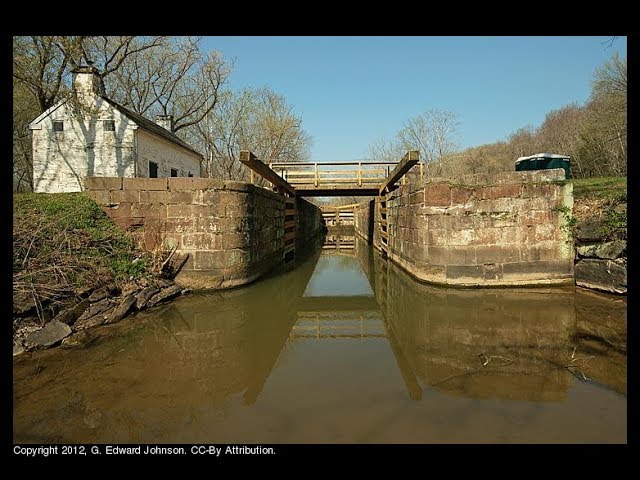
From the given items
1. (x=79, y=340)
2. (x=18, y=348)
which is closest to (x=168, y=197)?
(x=79, y=340)

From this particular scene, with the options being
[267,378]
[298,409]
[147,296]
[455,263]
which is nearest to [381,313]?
[455,263]

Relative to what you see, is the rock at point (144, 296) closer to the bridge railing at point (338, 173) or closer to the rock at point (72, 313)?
the rock at point (72, 313)

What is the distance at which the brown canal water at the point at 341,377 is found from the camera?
2.77 metres

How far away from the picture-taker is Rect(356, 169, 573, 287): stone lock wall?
7.79 m

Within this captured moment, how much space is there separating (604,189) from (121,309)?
9.97m

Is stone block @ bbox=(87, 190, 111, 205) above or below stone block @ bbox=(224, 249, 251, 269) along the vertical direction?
above

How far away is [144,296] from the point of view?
6.41 meters

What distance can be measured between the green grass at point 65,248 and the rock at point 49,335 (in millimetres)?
717

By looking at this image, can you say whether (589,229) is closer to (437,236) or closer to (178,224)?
(437,236)

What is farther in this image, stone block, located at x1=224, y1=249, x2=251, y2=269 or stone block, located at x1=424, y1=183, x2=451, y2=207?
stone block, located at x1=424, y1=183, x2=451, y2=207

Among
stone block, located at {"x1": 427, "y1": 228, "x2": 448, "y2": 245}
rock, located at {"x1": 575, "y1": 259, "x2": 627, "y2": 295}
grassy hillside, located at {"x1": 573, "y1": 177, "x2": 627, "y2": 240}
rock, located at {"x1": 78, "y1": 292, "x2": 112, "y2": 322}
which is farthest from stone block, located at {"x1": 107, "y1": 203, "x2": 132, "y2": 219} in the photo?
grassy hillside, located at {"x1": 573, "y1": 177, "x2": 627, "y2": 240}

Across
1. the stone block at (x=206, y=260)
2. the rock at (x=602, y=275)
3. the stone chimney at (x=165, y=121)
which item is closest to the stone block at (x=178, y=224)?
the stone block at (x=206, y=260)

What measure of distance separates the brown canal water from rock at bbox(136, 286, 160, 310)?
21cm

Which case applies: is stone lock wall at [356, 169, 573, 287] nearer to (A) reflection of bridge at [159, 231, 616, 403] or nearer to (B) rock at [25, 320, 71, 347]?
(A) reflection of bridge at [159, 231, 616, 403]
